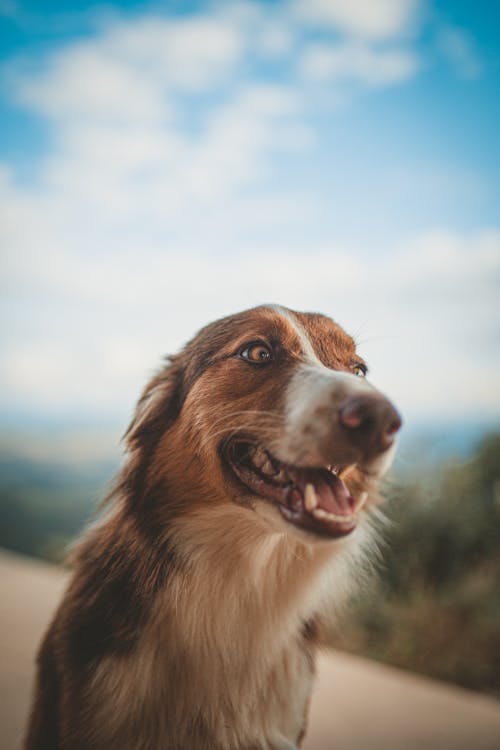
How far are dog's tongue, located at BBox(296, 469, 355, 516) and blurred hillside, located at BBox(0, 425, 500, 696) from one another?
2854 millimetres

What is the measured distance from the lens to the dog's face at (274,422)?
4.57 ft

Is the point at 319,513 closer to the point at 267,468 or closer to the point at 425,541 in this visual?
Result: the point at 267,468

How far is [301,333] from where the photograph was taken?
1.83m

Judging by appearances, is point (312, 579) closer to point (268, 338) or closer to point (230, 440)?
point (230, 440)

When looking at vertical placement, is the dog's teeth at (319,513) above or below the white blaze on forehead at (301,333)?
below

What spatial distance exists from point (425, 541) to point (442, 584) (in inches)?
17.4

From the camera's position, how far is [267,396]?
1.67 meters

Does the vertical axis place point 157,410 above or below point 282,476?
above

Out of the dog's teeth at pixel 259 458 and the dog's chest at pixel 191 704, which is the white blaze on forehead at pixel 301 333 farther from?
the dog's chest at pixel 191 704

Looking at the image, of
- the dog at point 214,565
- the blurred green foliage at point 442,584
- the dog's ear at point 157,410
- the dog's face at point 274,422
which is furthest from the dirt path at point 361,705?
the dog's face at point 274,422

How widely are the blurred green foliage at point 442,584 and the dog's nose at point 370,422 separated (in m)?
3.39

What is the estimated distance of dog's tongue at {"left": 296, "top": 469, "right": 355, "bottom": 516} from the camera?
1.49 m

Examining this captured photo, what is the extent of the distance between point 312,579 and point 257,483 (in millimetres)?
516

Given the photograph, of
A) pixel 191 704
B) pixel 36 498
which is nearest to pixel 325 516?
pixel 191 704
